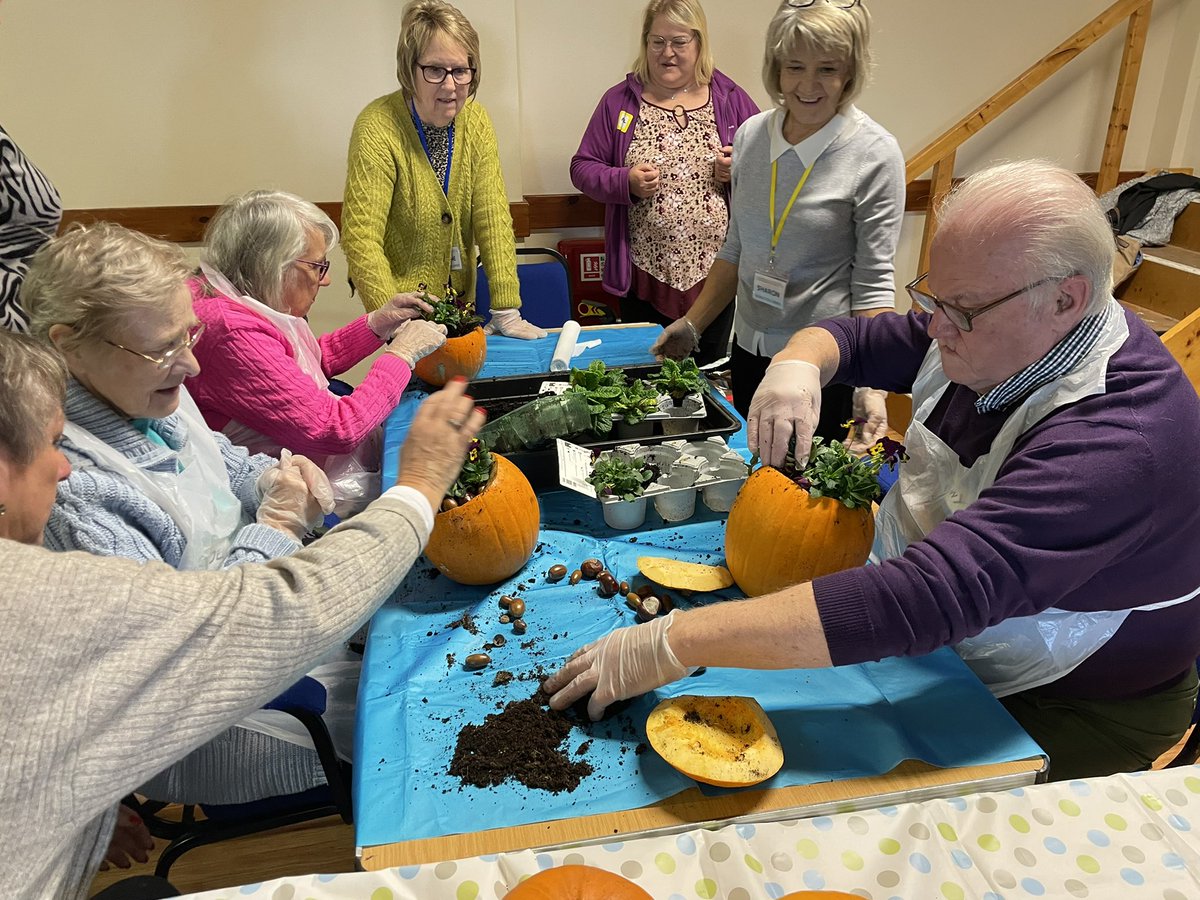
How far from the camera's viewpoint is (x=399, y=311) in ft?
8.95

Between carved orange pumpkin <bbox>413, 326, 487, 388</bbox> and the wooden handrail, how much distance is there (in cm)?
316

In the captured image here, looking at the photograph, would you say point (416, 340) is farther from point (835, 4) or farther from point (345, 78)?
point (345, 78)

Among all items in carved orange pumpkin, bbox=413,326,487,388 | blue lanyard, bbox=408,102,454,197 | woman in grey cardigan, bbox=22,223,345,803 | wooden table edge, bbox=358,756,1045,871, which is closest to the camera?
wooden table edge, bbox=358,756,1045,871

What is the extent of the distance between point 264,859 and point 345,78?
3554mm

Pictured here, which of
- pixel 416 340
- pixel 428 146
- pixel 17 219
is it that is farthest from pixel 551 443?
pixel 428 146

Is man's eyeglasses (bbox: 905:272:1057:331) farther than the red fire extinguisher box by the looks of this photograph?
No

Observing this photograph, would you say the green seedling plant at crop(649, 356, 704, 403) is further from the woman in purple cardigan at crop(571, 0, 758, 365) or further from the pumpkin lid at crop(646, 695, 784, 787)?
the woman in purple cardigan at crop(571, 0, 758, 365)

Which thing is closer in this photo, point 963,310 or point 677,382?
point 963,310

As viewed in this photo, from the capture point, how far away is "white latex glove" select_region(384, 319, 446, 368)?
2514 millimetres

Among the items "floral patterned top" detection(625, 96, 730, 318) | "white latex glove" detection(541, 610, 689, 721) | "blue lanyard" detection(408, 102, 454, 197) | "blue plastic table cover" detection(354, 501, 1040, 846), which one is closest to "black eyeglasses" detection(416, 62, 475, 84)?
"blue lanyard" detection(408, 102, 454, 197)

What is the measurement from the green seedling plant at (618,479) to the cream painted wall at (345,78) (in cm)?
304

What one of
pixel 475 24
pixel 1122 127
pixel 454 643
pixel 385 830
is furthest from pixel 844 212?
pixel 1122 127

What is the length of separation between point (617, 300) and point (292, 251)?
2.56 m

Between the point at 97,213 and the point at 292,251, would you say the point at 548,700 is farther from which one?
the point at 97,213
